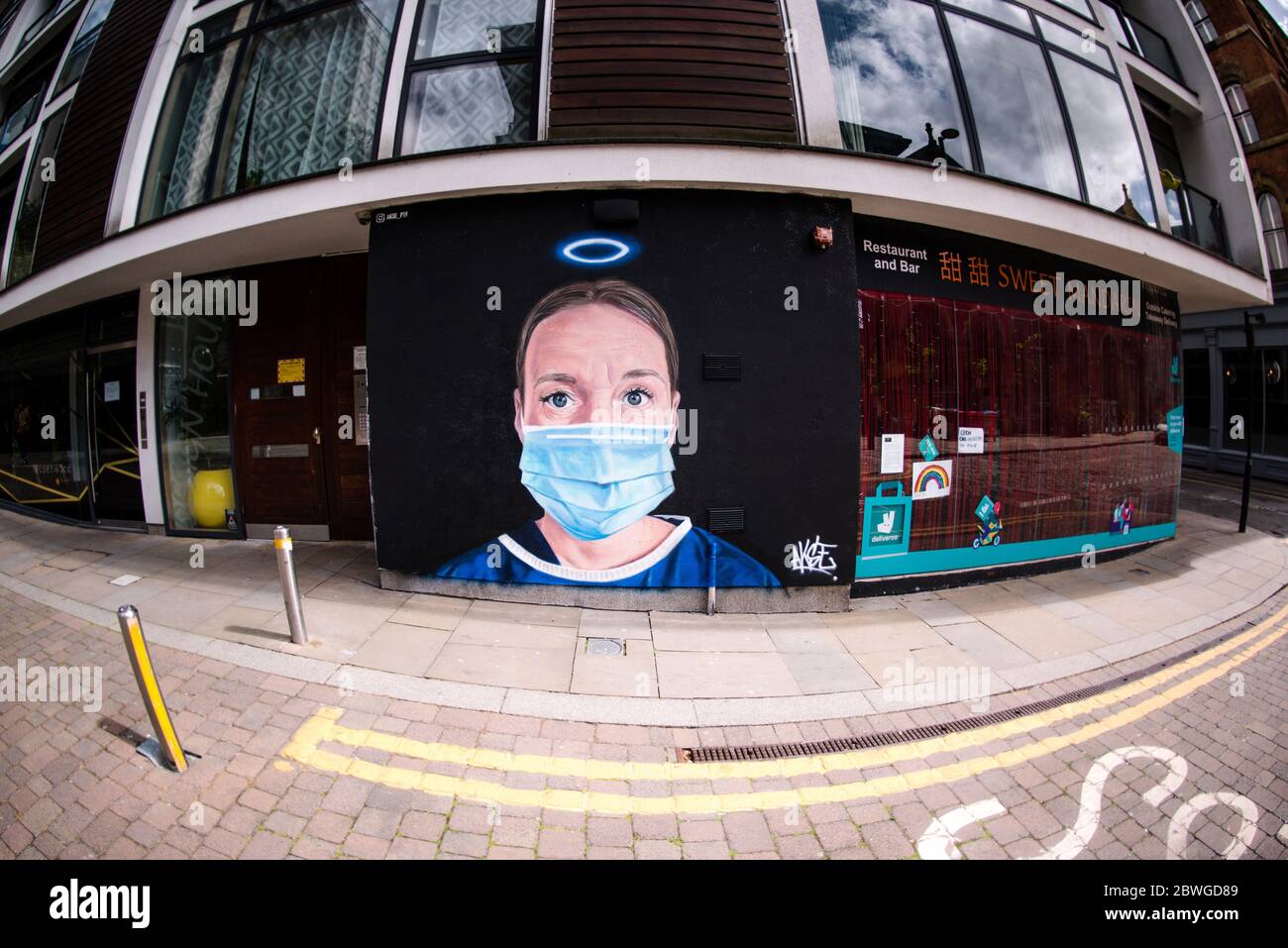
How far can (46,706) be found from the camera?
3.51 metres

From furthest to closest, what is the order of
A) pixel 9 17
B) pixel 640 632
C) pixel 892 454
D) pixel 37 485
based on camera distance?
pixel 9 17 < pixel 37 485 < pixel 892 454 < pixel 640 632

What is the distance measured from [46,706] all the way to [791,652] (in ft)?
18.8

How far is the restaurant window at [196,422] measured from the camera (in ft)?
23.8

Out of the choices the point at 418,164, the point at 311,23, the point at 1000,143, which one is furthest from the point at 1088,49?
the point at 311,23

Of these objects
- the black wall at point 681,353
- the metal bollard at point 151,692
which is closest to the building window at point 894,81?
the black wall at point 681,353

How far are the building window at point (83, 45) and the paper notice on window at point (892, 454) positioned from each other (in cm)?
1556

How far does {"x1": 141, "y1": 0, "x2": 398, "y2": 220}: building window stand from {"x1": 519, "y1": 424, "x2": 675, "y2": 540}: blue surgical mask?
4198 mm

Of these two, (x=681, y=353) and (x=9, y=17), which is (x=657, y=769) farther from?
(x=9, y=17)

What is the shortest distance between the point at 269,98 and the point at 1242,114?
87.8 feet

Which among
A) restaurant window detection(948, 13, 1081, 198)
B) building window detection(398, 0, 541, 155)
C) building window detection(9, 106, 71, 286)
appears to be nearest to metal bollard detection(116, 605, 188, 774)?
building window detection(398, 0, 541, 155)

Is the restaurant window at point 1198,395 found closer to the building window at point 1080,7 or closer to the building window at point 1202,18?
the building window at point 1202,18

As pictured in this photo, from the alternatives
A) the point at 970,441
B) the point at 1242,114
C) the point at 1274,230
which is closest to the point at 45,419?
the point at 970,441

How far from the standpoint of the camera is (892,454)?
5746 mm

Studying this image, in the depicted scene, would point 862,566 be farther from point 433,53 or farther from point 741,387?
point 433,53
